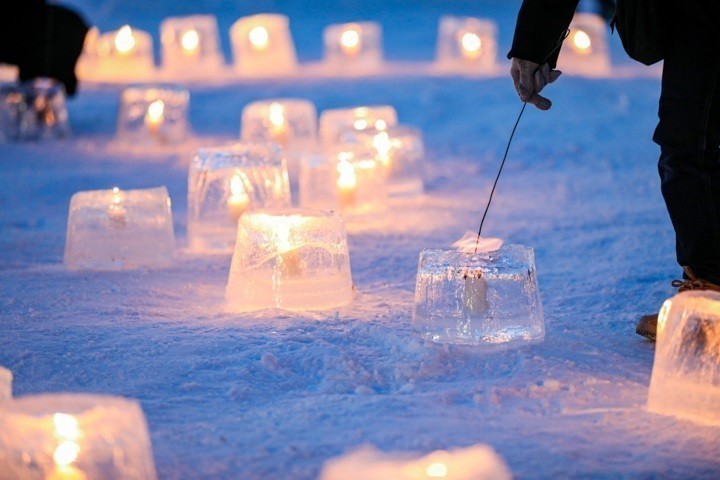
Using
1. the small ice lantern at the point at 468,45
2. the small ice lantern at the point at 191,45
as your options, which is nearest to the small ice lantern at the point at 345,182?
the small ice lantern at the point at 468,45

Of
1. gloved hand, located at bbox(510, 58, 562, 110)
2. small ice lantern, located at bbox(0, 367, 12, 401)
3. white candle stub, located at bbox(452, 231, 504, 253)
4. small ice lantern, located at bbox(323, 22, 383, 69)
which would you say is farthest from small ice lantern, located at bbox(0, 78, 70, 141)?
small ice lantern, located at bbox(0, 367, 12, 401)

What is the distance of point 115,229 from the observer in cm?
445

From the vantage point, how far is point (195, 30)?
10.7 meters

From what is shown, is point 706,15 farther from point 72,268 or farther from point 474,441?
point 72,268

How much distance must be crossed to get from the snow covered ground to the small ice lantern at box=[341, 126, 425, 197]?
188 mm

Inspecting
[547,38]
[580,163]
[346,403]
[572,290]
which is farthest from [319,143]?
[346,403]

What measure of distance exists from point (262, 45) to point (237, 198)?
238 inches

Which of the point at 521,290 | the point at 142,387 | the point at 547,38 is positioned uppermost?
the point at 547,38

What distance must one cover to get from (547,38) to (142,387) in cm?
151

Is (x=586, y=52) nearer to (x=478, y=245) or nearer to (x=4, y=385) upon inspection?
(x=478, y=245)

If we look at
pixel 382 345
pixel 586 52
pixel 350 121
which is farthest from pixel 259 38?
pixel 382 345

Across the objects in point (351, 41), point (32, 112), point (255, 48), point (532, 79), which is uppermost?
point (351, 41)

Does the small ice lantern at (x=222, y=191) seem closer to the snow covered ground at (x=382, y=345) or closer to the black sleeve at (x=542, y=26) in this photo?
the snow covered ground at (x=382, y=345)

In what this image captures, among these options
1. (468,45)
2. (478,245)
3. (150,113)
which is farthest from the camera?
(468,45)
